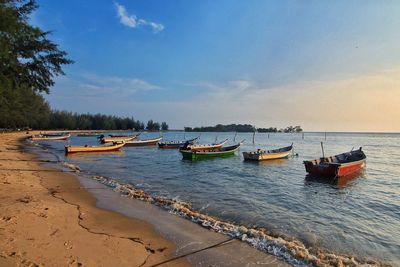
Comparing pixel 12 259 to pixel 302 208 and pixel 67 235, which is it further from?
pixel 302 208

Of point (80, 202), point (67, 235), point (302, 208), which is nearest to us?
point (67, 235)

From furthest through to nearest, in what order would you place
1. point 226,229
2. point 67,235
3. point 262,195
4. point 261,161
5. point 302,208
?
point 261,161
point 262,195
point 302,208
point 226,229
point 67,235

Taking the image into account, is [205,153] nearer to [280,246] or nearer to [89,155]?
[89,155]

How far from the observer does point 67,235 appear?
280 inches

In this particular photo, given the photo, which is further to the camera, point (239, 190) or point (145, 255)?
point (239, 190)

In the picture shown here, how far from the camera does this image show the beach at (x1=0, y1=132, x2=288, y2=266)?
234 inches

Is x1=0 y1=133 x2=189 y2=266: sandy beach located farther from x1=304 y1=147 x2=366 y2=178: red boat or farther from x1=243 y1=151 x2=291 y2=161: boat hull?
x1=243 y1=151 x2=291 y2=161: boat hull

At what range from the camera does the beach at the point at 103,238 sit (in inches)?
234

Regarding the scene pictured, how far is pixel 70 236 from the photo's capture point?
7070 millimetres

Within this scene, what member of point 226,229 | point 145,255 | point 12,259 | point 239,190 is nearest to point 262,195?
point 239,190

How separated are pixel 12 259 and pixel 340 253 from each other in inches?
315

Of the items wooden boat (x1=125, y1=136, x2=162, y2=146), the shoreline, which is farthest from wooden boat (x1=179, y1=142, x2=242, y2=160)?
wooden boat (x1=125, y1=136, x2=162, y2=146)

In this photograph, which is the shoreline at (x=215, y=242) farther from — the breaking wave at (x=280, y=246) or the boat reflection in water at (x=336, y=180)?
the boat reflection in water at (x=336, y=180)

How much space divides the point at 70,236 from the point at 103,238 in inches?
32.4
